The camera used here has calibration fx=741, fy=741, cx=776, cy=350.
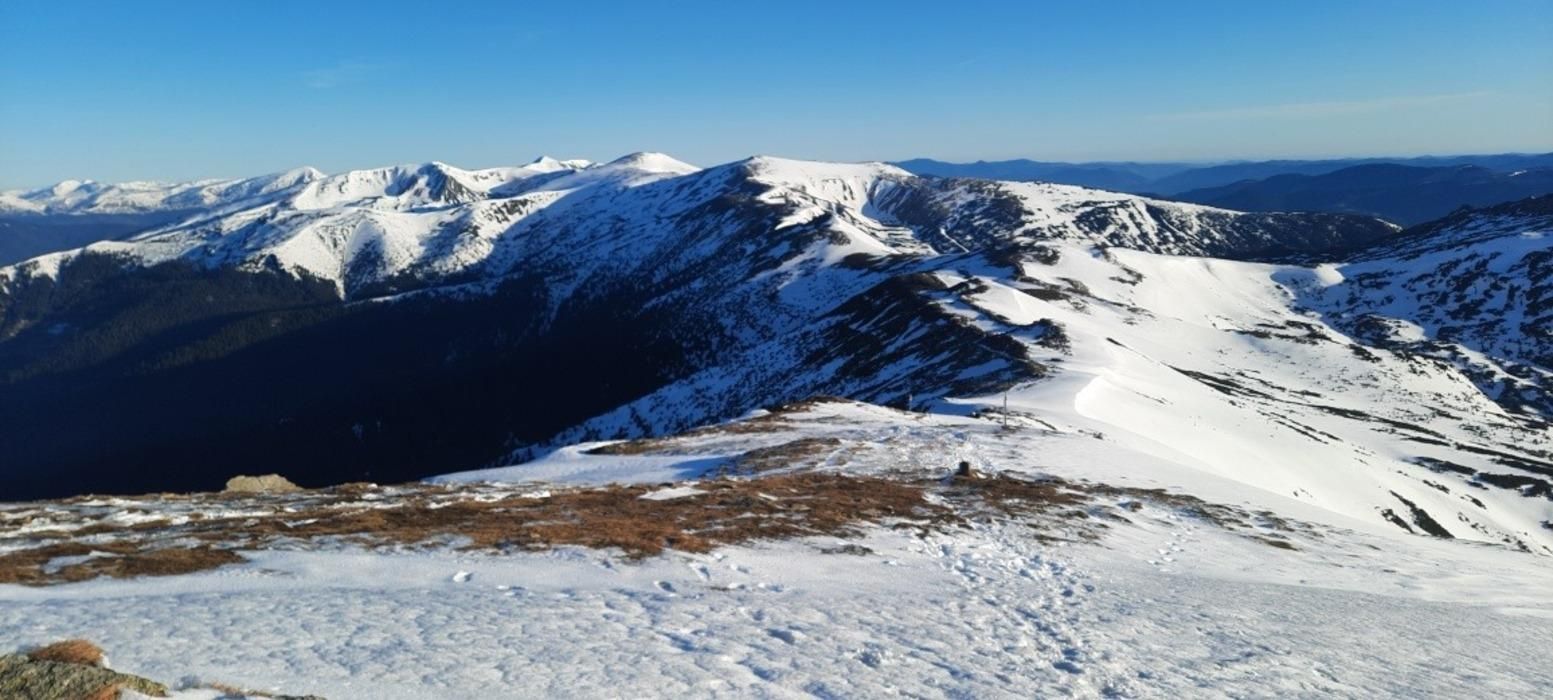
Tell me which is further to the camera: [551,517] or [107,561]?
[551,517]

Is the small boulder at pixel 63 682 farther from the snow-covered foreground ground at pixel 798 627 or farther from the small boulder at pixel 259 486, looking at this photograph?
the small boulder at pixel 259 486

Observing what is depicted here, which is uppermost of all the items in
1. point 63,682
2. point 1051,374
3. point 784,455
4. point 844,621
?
point 63,682

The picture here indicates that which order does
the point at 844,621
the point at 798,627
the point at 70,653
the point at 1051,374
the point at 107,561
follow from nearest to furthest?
the point at 70,653 < the point at 798,627 < the point at 844,621 < the point at 107,561 < the point at 1051,374

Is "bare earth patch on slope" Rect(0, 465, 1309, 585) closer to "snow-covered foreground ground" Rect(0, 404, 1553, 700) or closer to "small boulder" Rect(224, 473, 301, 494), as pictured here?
"snow-covered foreground ground" Rect(0, 404, 1553, 700)

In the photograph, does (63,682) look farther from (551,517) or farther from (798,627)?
(551,517)

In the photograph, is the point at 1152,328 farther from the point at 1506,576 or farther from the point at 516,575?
the point at 516,575

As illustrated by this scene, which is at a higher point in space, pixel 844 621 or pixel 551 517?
pixel 844 621

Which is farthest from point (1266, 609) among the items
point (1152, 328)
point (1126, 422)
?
point (1152, 328)

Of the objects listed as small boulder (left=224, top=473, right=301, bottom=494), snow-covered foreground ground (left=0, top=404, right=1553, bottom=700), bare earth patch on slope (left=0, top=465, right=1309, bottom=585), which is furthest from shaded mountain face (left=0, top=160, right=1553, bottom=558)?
small boulder (left=224, top=473, right=301, bottom=494)

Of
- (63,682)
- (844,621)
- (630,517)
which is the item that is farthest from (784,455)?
(63,682)
